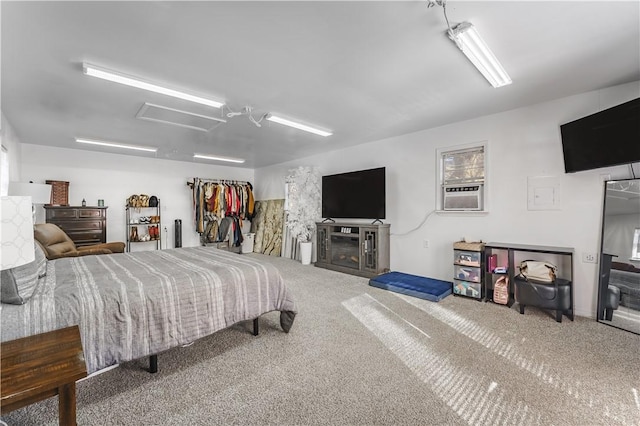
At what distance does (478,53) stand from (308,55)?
54.9 inches

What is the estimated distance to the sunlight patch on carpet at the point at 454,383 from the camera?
154cm

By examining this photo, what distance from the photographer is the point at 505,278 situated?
11.0 ft

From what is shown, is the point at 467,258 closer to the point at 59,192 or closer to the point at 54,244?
the point at 54,244

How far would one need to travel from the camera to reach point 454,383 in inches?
71.6

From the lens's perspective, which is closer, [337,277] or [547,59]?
[547,59]

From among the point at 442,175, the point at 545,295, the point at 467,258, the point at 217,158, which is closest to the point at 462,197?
the point at 442,175

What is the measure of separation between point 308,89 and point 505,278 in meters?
3.31

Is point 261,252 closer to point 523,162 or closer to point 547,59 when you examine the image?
point 523,162

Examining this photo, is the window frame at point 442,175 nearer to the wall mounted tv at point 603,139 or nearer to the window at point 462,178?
the window at point 462,178

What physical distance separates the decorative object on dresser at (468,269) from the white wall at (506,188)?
394mm

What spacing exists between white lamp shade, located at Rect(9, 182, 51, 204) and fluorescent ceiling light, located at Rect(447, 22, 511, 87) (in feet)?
16.1

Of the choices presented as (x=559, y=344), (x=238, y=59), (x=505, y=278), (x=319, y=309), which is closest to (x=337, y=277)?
(x=319, y=309)

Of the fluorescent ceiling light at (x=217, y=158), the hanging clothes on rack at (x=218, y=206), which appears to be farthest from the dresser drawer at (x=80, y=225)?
the fluorescent ceiling light at (x=217, y=158)

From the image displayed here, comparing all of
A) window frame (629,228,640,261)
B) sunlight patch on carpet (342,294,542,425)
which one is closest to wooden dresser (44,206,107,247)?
sunlight patch on carpet (342,294,542,425)
